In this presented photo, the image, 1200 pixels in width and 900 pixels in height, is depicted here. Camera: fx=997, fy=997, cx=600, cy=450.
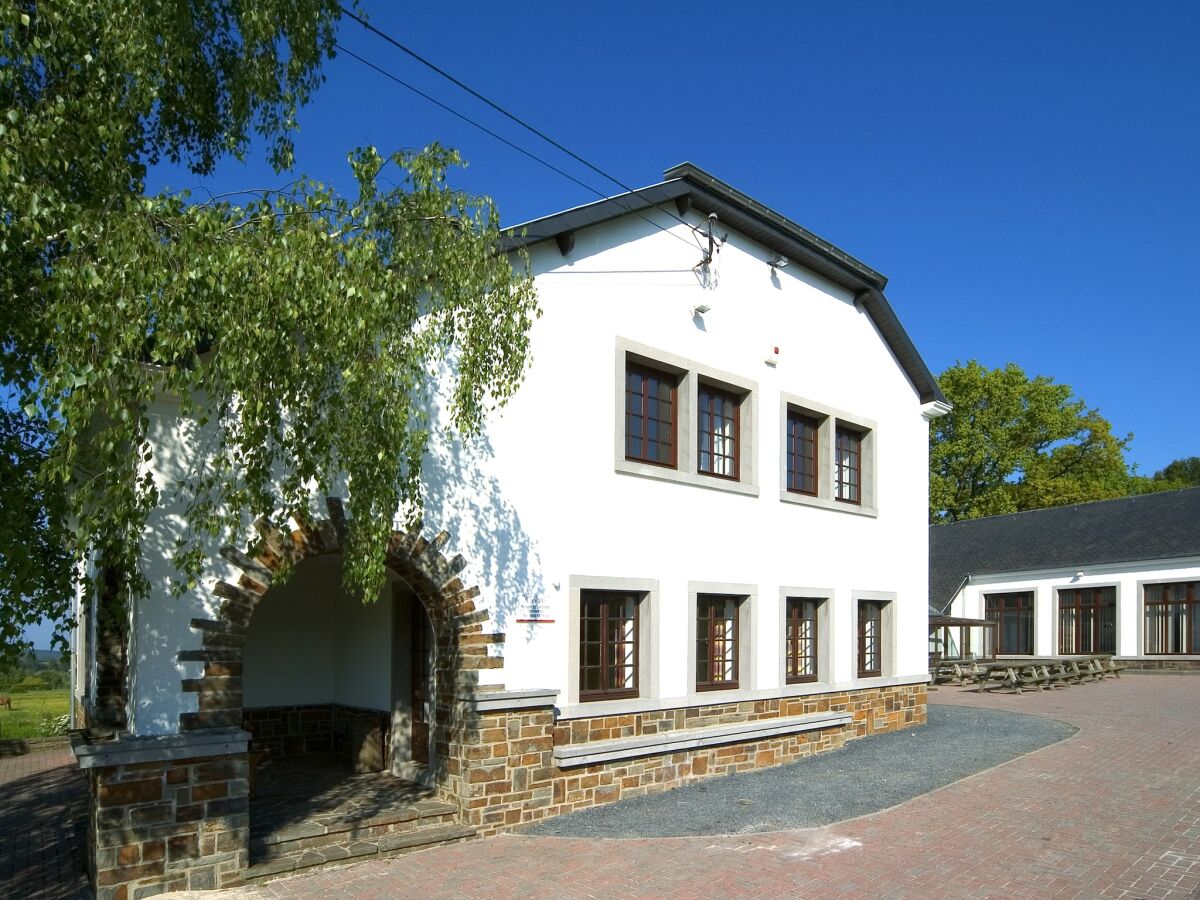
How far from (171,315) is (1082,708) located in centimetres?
1770

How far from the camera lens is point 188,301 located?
5.33m

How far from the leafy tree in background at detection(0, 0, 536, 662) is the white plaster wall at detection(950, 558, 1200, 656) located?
26848mm

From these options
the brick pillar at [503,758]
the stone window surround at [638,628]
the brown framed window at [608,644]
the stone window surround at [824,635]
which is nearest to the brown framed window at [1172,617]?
the stone window surround at [824,635]

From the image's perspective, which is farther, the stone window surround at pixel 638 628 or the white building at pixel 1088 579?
the white building at pixel 1088 579

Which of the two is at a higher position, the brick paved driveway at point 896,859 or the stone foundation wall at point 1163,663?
the brick paved driveway at point 896,859

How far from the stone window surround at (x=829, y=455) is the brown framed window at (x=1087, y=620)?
18886 mm

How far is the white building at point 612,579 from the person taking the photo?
8.03 meters

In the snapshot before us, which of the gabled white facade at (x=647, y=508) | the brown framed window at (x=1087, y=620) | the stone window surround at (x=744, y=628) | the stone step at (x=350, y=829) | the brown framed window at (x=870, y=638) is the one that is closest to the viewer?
the stone step at (x=350, y=829)

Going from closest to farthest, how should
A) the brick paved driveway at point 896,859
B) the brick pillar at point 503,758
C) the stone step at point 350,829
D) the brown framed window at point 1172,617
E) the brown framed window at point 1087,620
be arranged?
the brick paved driveway at point 896,859, the stone step at point 350,829, the brick pillar at point 503,758, the brown framed window at point 1172,617, the brown framed window at point 1087,620

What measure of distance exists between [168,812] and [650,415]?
6.44 meters

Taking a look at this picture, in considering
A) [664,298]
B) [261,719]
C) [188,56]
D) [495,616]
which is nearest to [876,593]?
[664,298]

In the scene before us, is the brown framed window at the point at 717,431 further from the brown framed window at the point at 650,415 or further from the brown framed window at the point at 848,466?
the brown framed window at the point at 848,466

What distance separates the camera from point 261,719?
11.5 m

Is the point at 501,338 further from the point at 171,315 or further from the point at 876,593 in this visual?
the point at 876,593
